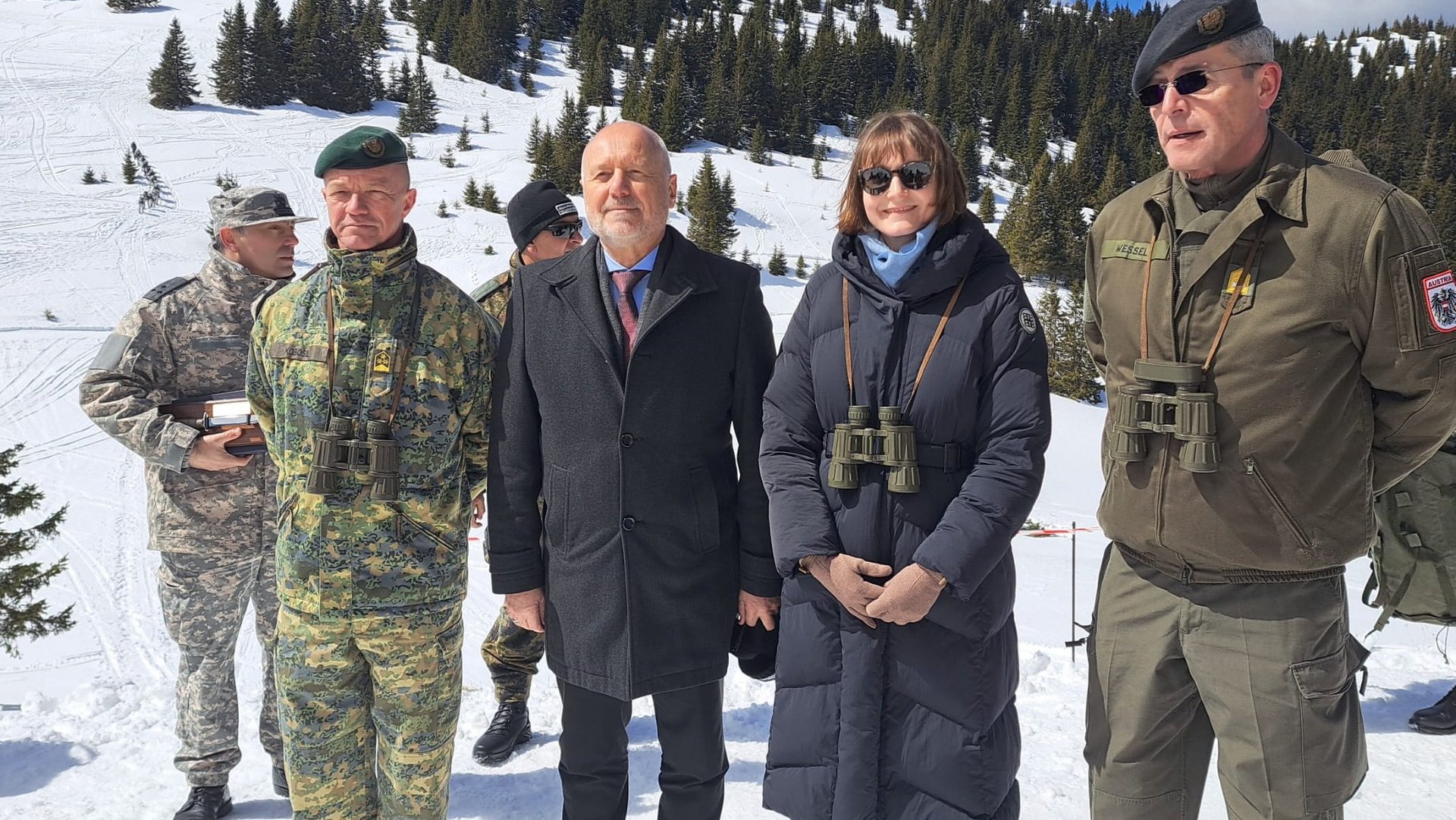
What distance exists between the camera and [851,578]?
2129 millimetres

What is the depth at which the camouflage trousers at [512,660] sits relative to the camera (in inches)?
149

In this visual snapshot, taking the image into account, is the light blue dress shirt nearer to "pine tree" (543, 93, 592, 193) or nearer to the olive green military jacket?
the olive green military jacket

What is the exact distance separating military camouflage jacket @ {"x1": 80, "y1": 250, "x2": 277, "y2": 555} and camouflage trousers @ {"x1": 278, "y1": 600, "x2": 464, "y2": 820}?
0.87 metres

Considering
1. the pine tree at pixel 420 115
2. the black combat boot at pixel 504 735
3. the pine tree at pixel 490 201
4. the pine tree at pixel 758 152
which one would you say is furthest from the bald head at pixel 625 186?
Result: the pine tree at pixel 420 115

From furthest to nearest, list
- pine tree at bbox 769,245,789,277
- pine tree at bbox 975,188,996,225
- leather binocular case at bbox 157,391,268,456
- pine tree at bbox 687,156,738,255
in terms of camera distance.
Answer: pine tree at bbox 975,188,996,225 → pine tree at bbox 687,156,738,255 → pine tree at bbox 769,245,789,277 → leather binocular case at bbox 157,391,268,456

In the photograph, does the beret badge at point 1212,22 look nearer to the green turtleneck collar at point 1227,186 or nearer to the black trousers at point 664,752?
the green turtleneck collar at point 1227,186

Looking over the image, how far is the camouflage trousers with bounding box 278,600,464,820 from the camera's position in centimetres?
252

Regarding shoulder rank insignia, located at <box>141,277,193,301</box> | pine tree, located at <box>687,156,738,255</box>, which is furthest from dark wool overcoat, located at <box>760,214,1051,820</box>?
pine tree, located at <box>687,156,738,255</box>

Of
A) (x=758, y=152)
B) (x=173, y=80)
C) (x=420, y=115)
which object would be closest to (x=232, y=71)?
(x=173, y=80)

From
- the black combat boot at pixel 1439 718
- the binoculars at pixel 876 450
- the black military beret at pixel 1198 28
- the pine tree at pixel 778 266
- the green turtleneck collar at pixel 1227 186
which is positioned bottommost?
the pine tree at pixel 778 266

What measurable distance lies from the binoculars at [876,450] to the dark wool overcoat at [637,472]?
1.13ft

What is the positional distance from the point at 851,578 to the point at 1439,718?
329 cm

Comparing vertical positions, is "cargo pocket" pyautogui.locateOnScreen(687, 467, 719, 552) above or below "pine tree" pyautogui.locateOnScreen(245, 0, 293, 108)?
below

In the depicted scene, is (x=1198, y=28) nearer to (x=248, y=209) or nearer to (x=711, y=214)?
(x=248, y=209)
